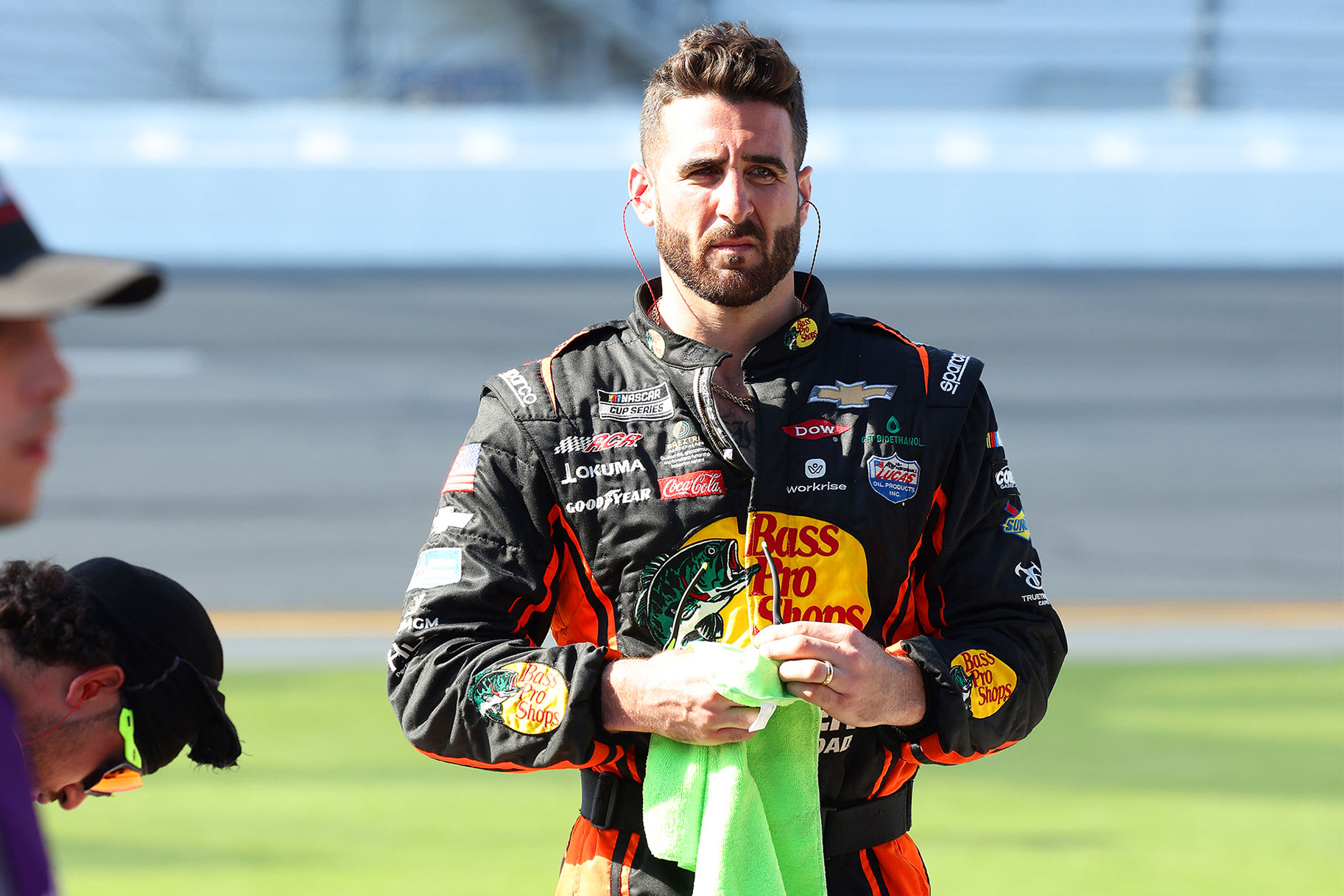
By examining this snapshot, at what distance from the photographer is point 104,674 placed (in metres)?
1.58

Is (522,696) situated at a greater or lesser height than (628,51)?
lesser

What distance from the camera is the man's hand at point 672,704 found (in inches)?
60.1

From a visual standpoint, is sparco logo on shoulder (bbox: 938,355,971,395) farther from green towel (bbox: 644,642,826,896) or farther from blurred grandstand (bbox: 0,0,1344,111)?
blurred grandstand (bbox: 0,0,1344,111)

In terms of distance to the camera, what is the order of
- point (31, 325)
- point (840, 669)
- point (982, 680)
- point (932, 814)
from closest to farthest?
point (31, 325) < point (840, 669) < point (982, 680) < point (932, 814)

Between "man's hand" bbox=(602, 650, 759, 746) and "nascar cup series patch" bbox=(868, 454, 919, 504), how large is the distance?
336 mm

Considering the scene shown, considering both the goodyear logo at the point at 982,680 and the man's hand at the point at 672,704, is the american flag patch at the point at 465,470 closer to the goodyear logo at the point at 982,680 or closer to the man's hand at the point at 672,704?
the man's hand at the point at 672,704

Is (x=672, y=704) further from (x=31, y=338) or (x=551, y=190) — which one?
(x=551, y=190)

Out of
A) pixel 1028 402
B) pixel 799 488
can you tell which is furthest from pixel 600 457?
pixel 1028 402

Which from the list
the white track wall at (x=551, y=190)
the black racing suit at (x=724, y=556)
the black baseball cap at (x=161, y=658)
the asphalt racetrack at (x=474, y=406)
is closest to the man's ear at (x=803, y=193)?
the black racing suit at (x=724, y=556)

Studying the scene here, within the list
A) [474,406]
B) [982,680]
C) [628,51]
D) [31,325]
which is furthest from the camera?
[628,51]

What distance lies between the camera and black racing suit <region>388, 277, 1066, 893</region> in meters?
1.66

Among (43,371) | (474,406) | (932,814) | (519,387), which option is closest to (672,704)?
(519,387)

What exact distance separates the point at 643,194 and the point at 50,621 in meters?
0.91

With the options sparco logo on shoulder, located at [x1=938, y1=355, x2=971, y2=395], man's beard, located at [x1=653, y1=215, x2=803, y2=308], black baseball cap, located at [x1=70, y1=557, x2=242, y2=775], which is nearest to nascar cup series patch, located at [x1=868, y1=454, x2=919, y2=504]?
sparco logo on shoulder, located at [x1=938, y1=355, x2=971, y2=395]
